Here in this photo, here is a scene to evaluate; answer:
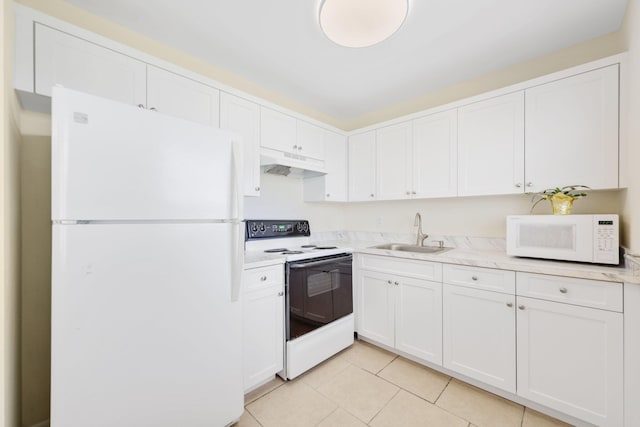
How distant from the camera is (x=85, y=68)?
1.37 meters

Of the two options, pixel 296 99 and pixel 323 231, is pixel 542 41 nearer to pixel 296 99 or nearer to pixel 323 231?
pixel 296 99

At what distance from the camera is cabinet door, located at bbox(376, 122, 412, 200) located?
8.13 feet

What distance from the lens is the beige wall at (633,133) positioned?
1312mm

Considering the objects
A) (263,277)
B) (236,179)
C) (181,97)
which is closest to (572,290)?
(263,277)

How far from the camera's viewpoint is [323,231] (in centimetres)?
311

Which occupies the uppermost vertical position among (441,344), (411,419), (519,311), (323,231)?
(323,231)

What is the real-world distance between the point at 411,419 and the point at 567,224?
62.1 inches

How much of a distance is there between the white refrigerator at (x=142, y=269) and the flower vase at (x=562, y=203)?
2.09 meters

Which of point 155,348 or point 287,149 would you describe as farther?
point 287,149

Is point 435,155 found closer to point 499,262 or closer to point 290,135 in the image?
point 499,262

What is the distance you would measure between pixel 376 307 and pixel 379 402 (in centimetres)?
77

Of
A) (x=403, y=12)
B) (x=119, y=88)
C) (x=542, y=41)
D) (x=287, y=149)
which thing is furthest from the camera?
(x=287, y=149)

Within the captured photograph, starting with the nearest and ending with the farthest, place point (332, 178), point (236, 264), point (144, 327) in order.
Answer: point (144, 327)
point (236, 264)
point (332, 178)

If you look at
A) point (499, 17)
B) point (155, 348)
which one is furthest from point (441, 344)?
point (499, 17)
